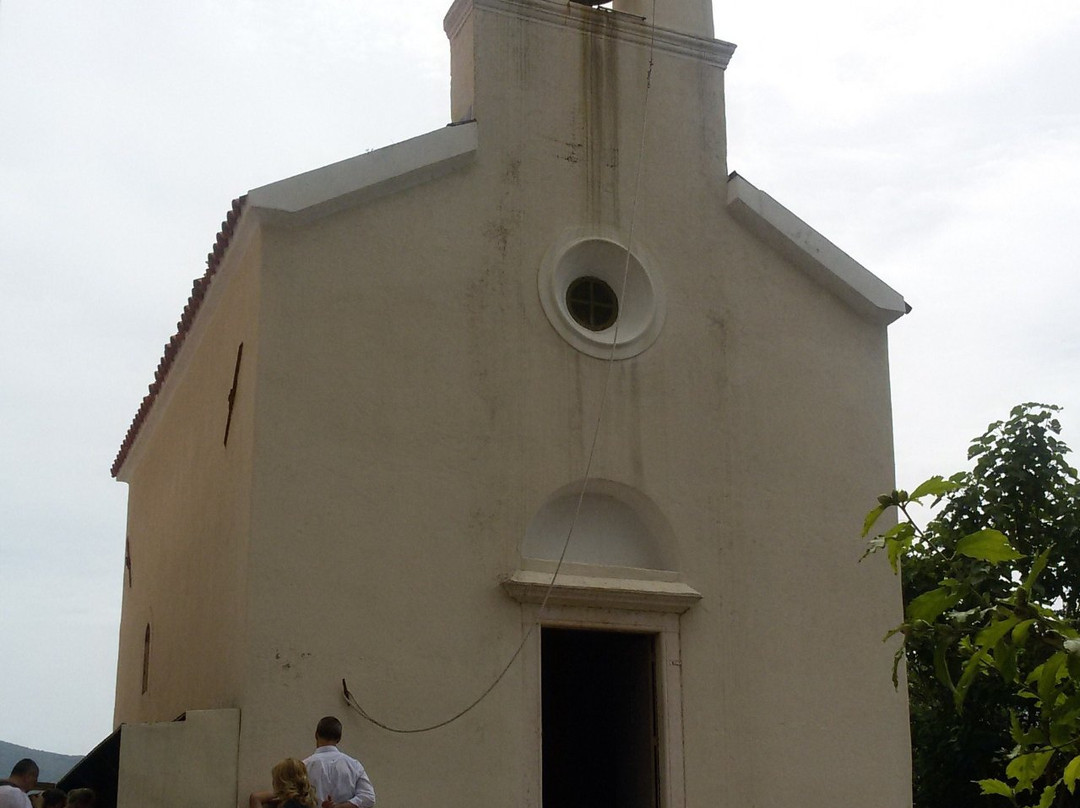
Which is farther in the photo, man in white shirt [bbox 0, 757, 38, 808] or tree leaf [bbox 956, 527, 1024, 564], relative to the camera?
man in white shirt [bbox 0, 757, 38, 808]

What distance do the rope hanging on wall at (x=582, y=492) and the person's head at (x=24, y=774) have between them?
222cm

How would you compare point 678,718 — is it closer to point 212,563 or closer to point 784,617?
point 784,617

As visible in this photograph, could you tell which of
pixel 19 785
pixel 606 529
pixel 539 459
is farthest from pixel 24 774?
pixel 606 529

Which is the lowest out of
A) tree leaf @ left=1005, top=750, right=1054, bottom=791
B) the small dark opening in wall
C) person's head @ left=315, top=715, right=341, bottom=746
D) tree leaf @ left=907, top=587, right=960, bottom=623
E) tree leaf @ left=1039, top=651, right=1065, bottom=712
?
tree leaf @ left=1005, top=750, right=1054, bottom=791

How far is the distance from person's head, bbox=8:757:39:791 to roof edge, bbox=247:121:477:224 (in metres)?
4.42

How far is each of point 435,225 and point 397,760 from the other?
4355mm

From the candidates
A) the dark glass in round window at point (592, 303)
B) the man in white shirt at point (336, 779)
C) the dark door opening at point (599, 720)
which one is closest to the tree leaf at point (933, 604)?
the man in white shirt at point (336, 779)

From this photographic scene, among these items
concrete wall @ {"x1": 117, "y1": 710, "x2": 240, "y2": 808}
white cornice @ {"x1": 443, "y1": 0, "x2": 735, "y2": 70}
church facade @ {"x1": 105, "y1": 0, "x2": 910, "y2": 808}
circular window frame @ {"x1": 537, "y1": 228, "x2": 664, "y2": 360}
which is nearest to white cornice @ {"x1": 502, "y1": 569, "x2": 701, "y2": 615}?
church facade @ {"x1": 105, "y1": 0, "x2": 910, "y2": 808}

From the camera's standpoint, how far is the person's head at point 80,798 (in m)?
10.1

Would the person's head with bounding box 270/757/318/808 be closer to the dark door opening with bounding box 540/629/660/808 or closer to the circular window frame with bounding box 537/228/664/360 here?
the dark door opening with bounding box 540/629/660/808

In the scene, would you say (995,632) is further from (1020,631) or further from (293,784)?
(293,784)

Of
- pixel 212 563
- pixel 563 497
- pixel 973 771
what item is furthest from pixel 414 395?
pixel 973 771

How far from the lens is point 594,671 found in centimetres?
1434

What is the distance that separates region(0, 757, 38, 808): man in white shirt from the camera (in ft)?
32.1
